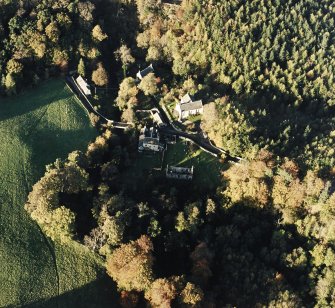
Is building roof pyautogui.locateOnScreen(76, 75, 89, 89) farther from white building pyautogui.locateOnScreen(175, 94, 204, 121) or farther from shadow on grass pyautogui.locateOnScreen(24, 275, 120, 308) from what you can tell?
shadow on grass pyautogui.locateOnScreen(24, 275, 120, 308)

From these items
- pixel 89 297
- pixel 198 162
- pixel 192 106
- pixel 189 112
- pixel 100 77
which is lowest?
pixel 89 297

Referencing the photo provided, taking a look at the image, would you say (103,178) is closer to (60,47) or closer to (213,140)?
(213,140)

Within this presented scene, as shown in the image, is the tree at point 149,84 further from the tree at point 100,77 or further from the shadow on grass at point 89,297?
the shadow on grass at point 89,297

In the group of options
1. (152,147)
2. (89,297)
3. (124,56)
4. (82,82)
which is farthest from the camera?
(124,56)

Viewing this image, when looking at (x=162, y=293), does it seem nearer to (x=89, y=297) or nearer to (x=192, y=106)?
(x=89, y=297)

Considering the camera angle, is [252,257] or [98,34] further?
[98,34]

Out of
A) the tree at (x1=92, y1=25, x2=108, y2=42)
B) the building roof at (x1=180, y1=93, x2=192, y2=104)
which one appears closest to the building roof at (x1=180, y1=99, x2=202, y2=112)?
the building roof at (x1=180, y1=93, x2=192, y2=104)

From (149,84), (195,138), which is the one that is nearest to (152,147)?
(195,138)
